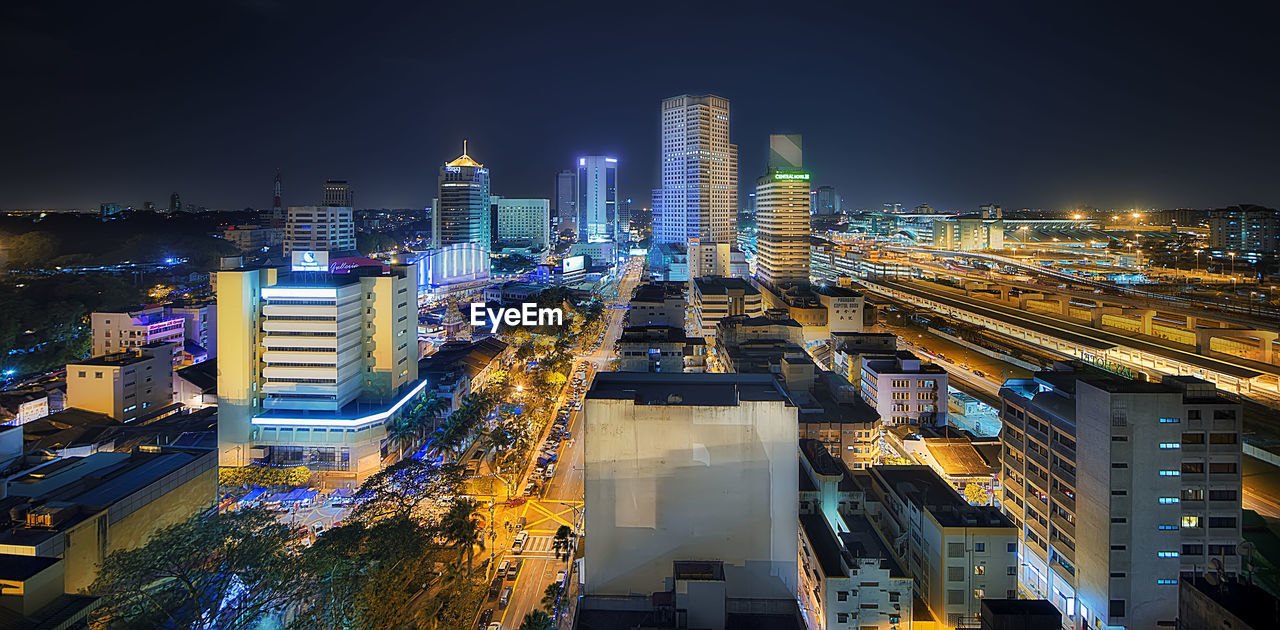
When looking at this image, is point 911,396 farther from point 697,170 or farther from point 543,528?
point 697,170

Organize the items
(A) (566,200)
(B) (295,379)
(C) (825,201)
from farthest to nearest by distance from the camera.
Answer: (C) (825,201), (A) (566,200), (B) (295,379)

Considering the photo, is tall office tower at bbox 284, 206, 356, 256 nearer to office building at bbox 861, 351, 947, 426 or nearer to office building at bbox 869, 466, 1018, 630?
office building at bbox 861, 351, 947, 426

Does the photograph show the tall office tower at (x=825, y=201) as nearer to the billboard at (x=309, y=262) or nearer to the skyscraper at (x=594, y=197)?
the skyscraper at (x=594, y=197)

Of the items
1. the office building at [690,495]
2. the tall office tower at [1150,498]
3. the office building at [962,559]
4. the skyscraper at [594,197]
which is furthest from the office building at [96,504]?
the skyscraper at [594,197]

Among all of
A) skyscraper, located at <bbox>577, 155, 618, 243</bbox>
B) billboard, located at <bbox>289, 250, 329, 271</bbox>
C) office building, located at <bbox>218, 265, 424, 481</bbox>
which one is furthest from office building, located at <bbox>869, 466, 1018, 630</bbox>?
skyscraper, located at <bbox>577, 155, 618, 243</bbox>

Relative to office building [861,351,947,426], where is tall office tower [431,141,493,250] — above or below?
above

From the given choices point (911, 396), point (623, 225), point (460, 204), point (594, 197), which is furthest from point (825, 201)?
point (911, 396)

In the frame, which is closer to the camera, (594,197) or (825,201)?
(594,197)
